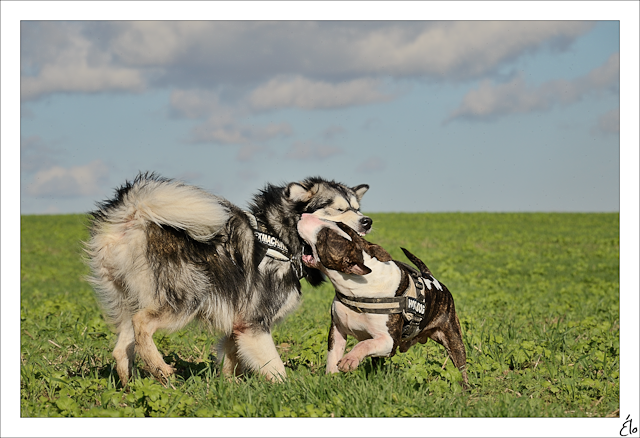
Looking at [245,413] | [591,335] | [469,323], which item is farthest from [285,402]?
[591,335]

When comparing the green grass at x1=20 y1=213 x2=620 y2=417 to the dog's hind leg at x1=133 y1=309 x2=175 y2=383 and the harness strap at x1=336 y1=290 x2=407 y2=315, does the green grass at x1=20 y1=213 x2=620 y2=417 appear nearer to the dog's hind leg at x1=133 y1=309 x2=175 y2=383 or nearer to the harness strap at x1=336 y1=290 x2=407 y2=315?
the dog's hind leg at x1=133 y1=309 x2=175 y2=383

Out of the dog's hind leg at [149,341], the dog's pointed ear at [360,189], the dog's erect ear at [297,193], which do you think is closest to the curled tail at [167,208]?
the dog's hind leg at [149,341]

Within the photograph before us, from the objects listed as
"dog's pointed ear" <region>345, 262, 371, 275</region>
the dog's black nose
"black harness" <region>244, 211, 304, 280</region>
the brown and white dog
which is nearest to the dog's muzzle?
the dog's black nose

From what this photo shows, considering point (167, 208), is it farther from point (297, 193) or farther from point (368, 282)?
point (368, 282)

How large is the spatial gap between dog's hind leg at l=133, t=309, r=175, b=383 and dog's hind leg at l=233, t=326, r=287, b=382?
2.26 feet

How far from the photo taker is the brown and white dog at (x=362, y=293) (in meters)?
4.70

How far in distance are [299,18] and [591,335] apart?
5.69 meters

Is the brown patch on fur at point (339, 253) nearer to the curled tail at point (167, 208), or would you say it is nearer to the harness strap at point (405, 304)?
the harness strap at point (405, 304)

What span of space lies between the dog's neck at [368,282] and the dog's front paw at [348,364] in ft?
1.69

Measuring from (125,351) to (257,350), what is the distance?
127cm

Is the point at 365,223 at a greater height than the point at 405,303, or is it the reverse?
the point at 365,223

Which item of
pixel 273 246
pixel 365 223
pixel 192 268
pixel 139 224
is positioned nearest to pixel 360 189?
pixel 365 223

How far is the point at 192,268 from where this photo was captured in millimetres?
5211

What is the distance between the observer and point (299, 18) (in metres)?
4.85
